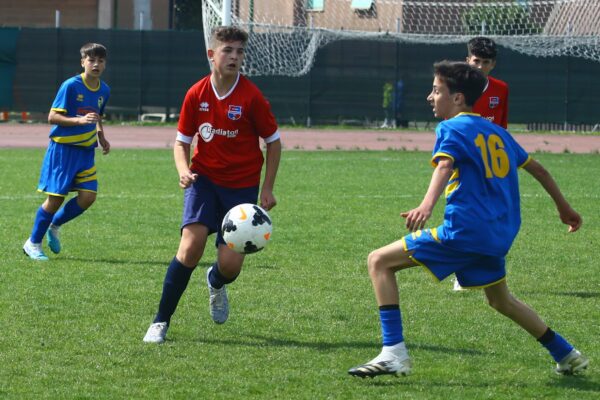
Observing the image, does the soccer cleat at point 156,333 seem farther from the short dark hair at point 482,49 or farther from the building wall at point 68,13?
the building wall at point 68,13

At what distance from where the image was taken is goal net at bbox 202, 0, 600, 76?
20.2 m

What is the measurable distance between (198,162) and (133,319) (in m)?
1.08

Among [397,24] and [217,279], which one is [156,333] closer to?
[217,279]

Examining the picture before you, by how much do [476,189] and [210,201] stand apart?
1767 millimetres

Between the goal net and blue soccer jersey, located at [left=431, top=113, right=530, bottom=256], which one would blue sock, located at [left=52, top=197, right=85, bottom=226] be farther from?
the goal net

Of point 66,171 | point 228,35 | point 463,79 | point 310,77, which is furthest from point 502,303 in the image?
point 310,77

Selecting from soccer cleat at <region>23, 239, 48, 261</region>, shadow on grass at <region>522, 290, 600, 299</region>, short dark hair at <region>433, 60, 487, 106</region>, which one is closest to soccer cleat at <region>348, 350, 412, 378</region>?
short dark hair at <region>433, 60, 487, 106</region>

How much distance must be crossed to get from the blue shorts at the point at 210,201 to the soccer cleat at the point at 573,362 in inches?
A: 78.7

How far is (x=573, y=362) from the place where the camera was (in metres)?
5.28

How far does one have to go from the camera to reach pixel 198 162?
20.4 feet

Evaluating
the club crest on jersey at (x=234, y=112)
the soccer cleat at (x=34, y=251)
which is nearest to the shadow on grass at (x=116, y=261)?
the soccer cleat at (x=34, y=251)

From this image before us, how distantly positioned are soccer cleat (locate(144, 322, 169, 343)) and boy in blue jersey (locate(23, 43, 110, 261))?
124 inches

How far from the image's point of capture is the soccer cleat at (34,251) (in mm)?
8742

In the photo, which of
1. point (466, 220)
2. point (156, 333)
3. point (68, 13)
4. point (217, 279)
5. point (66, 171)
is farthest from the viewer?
point (68, 13)
